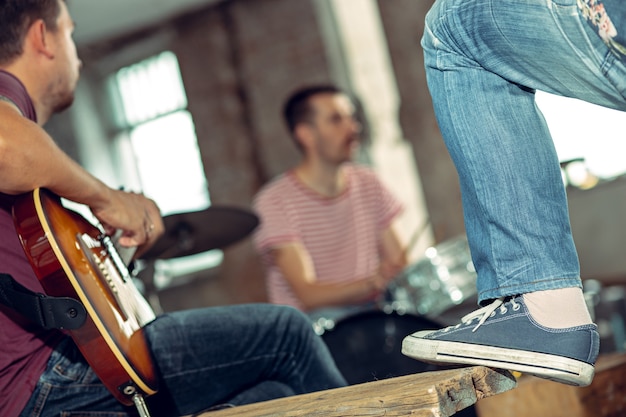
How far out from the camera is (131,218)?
2113mm

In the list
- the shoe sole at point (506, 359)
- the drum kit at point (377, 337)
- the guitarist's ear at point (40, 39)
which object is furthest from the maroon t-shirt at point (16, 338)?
the drum kit at point (377, 337)

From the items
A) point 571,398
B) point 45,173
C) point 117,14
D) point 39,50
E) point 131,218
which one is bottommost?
point 571,398

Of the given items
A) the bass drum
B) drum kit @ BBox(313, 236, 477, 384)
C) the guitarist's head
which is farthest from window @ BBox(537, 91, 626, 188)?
the guitarist's head

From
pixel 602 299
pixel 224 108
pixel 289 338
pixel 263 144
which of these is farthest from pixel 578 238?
pixel 289 338

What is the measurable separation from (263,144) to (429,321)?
5.37 metres

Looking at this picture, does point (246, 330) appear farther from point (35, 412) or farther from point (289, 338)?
point (35, 412)

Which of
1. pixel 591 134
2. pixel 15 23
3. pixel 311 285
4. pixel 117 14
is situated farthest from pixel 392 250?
pixel 117 14

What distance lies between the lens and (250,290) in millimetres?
8148

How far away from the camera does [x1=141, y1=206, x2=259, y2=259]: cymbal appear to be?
3.65m

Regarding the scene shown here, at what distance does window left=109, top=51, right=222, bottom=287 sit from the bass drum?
5642 mm

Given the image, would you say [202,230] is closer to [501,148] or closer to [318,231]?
[318,231]

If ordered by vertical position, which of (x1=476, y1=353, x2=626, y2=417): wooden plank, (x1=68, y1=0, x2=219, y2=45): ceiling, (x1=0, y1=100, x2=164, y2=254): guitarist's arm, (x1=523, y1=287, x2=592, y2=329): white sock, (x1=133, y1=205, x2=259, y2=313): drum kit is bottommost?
(x1=476, y1=353, x2=626, y2=417): wooden plank

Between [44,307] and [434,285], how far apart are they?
7.73 ft

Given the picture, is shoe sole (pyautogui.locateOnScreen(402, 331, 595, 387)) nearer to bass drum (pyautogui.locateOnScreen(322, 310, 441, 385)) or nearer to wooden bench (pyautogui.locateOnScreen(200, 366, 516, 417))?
wooden bench (pyautogui.locateOnScreen(200, 366, 516, 417))
